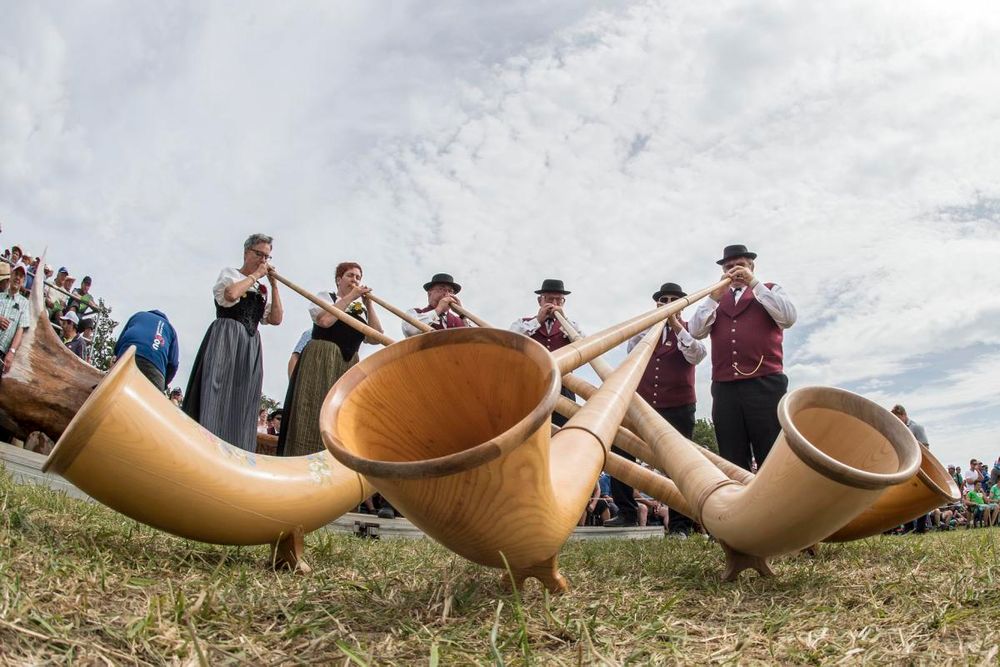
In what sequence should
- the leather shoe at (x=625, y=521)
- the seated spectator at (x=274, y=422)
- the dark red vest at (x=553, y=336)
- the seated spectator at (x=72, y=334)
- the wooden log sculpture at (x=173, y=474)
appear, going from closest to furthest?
the wooden log sculpture at (x=173, y=474) → the dark red vest at (x=553, y=336) → the leather shoe at (x=625, y=521) → the seated spectator at (x=72, y=334) → the seated spectator at (x=274, y=422)

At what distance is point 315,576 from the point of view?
214 cm

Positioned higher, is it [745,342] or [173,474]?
[745,342]

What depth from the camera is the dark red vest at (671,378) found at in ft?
21.0

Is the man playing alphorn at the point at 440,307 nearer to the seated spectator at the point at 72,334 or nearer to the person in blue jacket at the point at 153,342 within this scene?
the person in blue jacket at the point at 153,342

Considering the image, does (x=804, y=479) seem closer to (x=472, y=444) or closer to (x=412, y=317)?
(x=472, y=444)

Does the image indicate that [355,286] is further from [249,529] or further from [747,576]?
[747,576]

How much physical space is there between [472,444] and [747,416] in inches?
145

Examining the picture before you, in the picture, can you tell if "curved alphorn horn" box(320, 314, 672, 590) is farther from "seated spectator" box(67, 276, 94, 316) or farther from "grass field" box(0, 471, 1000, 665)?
"seated spectator" box(67, 276, 94, 316)

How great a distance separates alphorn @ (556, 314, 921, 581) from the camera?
6.62 ft

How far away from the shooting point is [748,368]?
5238 mm

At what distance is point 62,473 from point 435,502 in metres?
1.25

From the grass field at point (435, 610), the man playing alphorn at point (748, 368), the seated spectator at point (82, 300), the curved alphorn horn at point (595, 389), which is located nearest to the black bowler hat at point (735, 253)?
the man playing alphorn at point (748, 368)

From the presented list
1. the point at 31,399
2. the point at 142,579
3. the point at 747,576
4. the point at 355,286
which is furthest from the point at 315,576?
the point at 31,399

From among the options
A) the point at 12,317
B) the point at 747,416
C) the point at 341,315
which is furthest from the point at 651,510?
the point at 12,317
